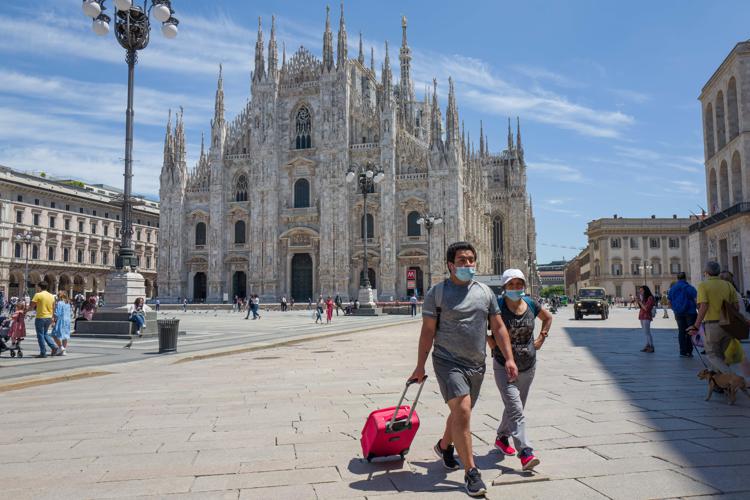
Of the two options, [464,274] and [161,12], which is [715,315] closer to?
[464,274]

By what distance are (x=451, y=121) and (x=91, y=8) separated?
3396cm

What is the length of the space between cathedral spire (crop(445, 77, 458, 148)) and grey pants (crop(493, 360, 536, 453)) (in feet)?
134

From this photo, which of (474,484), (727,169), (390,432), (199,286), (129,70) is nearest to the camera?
(474,484)

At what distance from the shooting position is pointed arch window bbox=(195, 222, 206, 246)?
Result: 163 feet

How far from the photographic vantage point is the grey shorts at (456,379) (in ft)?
12.1

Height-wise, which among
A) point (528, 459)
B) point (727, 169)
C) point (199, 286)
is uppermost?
point (727, 169)

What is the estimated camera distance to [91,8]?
45.7 feet

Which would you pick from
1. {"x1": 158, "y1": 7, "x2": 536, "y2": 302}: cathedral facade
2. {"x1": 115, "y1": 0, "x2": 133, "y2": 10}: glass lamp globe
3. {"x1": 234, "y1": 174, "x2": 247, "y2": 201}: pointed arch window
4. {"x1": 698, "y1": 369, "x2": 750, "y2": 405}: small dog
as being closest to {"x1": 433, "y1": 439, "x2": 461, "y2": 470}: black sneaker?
{"x1": 698, "y1": 369, "x2": 750, "y2": 405}: small dog

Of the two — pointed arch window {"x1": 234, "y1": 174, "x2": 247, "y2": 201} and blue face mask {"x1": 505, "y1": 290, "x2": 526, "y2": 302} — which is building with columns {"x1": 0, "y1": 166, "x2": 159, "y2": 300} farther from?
blue face mask {"x1": 505, "y1": 290, "x2": 526, "y2": 302}

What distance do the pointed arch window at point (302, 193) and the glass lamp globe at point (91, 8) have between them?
33579mm

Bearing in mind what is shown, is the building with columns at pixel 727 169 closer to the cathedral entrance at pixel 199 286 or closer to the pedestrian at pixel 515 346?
the pedestrian at pixel 515 346

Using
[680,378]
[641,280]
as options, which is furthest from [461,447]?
[641,280]

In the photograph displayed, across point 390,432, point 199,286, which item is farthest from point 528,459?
point 199,286

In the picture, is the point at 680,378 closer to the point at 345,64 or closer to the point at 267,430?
the point at 267,430
